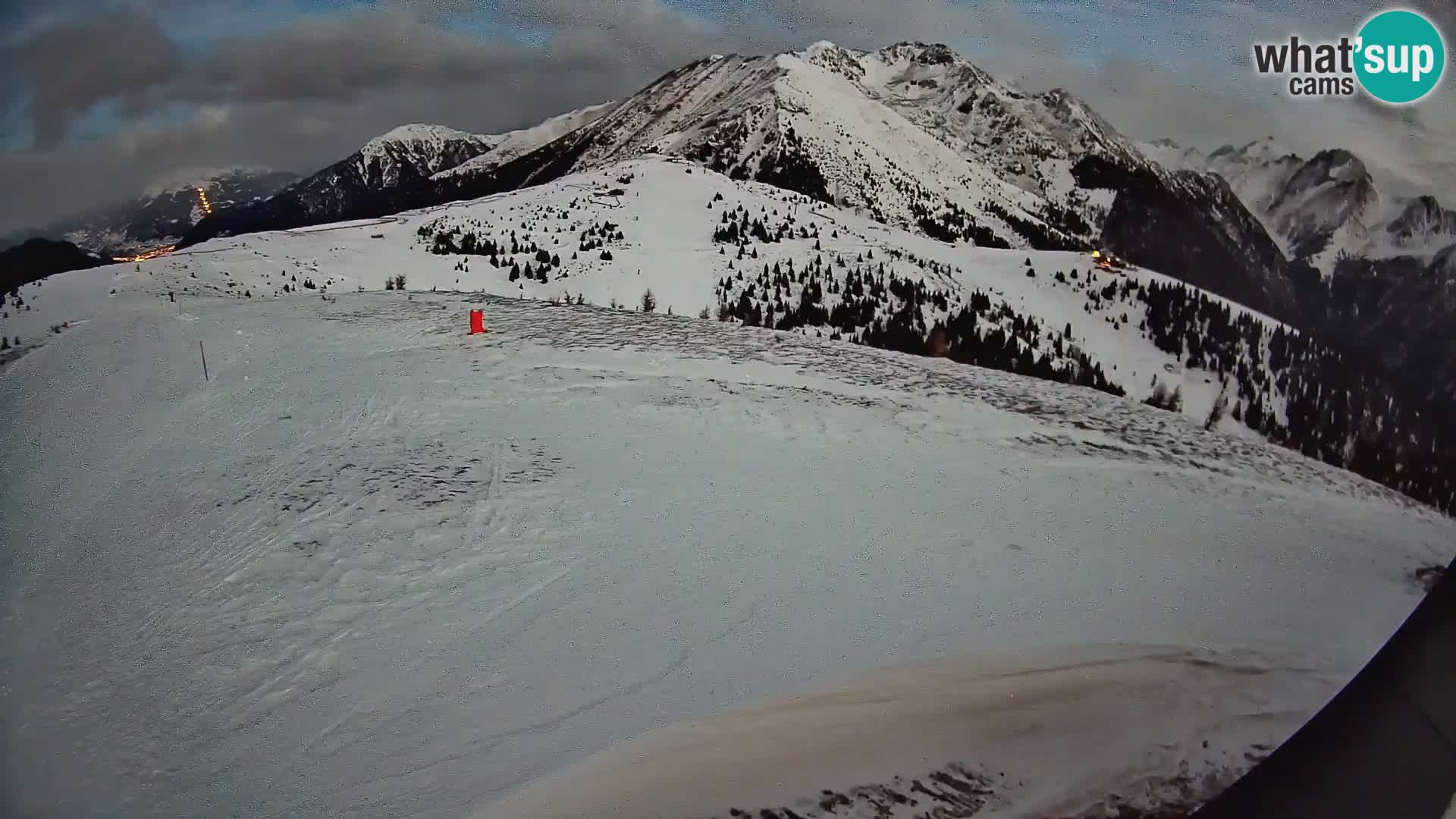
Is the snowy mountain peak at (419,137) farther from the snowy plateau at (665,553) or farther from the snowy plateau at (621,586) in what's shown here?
the snowy plateau at (621,586)

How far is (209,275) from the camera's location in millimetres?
1888

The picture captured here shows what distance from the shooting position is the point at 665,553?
260cm

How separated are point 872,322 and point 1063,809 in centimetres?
664

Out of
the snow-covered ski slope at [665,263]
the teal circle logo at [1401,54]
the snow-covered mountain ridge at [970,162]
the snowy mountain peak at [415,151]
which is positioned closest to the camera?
the teal circle logo at [1401,54]

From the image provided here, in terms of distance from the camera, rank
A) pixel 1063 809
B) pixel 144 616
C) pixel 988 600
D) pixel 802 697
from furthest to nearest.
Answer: pixel 988 600 < pixel 144 616 < pixel 802 697 < pixel 1063 809

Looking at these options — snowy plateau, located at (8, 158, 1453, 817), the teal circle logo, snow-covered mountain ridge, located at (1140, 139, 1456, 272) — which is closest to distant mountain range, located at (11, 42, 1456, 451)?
snow-covered mountain ridge, located at (1140, 139, 1456, 272)

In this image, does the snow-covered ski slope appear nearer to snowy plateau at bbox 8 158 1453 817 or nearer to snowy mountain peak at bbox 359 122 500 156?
snowy plateau at bbox 8 158 1453 817

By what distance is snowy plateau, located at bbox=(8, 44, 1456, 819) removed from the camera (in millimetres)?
1342

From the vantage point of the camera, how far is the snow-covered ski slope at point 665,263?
2.29 metres

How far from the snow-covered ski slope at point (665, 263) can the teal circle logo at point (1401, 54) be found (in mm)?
448

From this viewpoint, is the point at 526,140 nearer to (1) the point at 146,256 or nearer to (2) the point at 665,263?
(1) the point at 146,256

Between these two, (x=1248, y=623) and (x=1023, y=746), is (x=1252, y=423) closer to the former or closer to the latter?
(x=1248, y=623)

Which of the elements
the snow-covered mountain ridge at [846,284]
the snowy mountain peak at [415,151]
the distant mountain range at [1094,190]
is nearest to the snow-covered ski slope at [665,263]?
the snow-covered mountain ridge at [846,284]

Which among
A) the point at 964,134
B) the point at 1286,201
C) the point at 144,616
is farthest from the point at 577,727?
the point at 964,134
